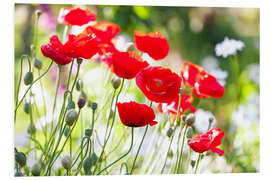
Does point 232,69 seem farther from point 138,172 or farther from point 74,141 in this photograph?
point 74,141

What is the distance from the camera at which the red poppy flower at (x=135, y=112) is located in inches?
43.0

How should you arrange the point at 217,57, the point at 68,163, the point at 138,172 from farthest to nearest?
the point at 217,57 < the point at 138,172 < the point at 68,163

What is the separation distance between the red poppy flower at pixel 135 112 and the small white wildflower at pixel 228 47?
0.45 m

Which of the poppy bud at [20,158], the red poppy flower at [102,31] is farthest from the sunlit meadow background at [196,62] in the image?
the poppy bud at [20,158]

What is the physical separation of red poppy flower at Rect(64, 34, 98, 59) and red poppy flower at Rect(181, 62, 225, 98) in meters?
0.32

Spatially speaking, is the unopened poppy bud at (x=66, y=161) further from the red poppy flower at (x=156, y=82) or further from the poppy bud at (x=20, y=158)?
the red poppy flower at (x=156, y=82)

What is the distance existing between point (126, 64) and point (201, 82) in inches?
9.7

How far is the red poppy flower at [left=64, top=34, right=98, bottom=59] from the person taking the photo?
106 cm

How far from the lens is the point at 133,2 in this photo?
54.2 inches

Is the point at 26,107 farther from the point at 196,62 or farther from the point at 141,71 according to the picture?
the point at 196,62

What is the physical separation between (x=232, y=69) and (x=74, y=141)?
23.1 inches

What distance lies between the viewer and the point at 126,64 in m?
1.14

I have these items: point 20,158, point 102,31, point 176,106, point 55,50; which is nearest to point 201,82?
point 176,106
